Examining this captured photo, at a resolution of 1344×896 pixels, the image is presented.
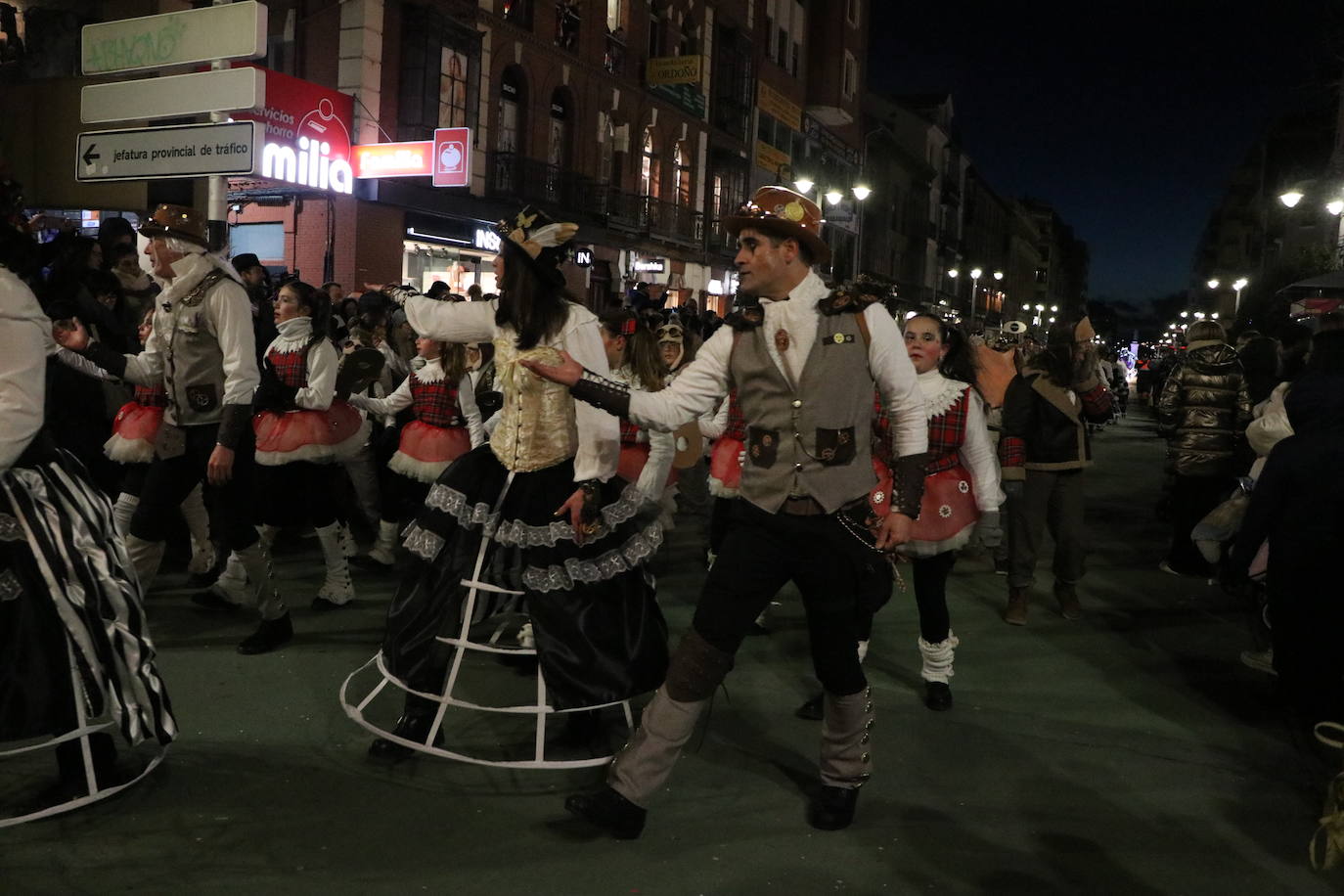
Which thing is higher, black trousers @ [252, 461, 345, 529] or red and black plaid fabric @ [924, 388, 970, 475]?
red and black plaid fabric @ [924, 388, 970, 475]

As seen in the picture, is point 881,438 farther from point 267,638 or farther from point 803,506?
point 267,638

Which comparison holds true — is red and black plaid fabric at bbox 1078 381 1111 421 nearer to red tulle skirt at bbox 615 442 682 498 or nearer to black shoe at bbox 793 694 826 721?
red tulle skirt at bbox 615 442 682 498

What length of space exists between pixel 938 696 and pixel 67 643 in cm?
388

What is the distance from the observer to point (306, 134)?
56.4 ft

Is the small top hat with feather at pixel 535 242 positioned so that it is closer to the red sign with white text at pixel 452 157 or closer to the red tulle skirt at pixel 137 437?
the red tulle skirt at pixel 137 437

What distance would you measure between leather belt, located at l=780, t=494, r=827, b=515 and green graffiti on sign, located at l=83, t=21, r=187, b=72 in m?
9.91

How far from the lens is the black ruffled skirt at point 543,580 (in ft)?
13.7

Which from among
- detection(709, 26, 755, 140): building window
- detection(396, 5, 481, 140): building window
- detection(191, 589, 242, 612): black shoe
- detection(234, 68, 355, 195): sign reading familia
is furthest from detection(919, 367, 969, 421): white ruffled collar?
detection(709, 26, 755, 140): building window

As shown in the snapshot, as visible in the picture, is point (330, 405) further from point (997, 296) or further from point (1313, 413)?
point (997, 296)

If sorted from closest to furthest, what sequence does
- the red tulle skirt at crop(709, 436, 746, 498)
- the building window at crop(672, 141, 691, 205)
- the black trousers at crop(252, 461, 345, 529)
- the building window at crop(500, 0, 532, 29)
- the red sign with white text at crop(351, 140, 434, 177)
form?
the black trousers at crop(252, 461, 345, 529) < the red tulle skirt at crop(709, 436, 746, 498) < the red sign with white text at crop(351, 140, 434, 177) < the building window at crop(500, 0, 532, 29) < the building window at crop(672, 141, 691, 205)

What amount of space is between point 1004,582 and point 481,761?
225 inches

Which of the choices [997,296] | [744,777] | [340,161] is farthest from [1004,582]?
[997,296]

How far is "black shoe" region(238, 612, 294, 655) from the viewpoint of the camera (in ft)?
19.2

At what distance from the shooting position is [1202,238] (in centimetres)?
13675
